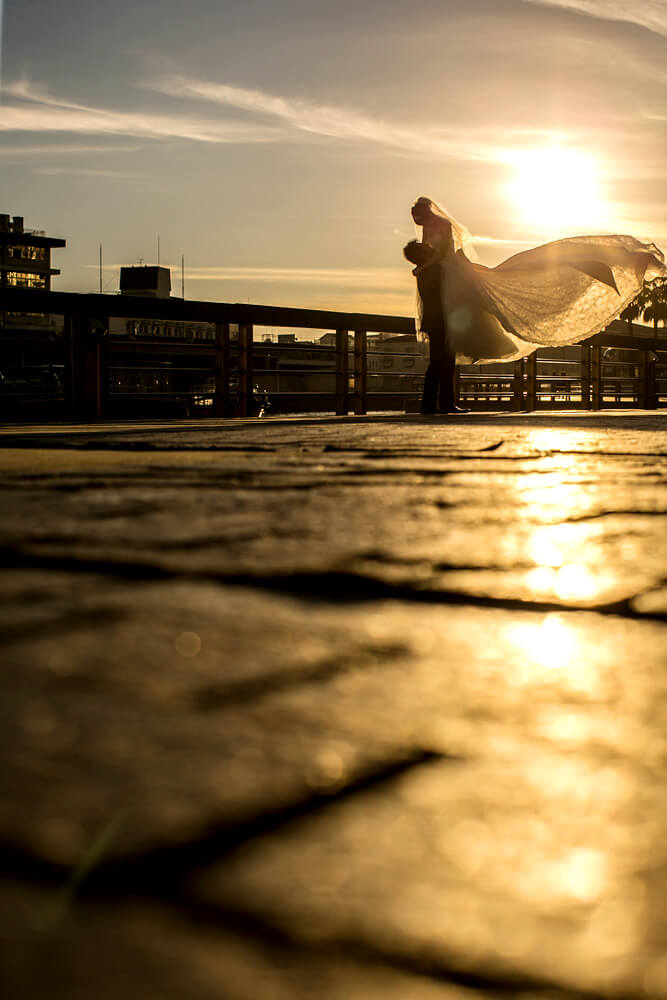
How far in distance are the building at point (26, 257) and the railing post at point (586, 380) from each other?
4359 inches

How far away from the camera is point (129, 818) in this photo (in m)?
0.49

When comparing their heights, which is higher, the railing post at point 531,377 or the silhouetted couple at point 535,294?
the silhouetted couple at point 535,294

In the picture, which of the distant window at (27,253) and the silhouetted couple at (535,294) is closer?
the silhouetted couple at (535,294)

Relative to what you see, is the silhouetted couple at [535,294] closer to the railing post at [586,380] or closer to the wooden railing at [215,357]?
the wooden railing at [215,357]

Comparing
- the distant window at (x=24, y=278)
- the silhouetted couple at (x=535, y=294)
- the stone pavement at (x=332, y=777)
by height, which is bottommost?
the stone pavement at (x=332, y=777)

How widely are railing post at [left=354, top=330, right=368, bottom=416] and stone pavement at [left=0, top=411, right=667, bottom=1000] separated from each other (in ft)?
32.1

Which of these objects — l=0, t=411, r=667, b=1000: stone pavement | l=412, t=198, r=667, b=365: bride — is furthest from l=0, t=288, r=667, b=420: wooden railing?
l=0, t=411, r=667, b=1000: stone pavement

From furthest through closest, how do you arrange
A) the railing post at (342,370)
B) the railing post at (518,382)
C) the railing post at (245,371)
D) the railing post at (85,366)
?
the railing post at (518,382) < the railing post at (342,370) < the railing post at (245,371) < the railing post at (85,366)

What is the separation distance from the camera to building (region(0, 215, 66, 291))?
120 metres

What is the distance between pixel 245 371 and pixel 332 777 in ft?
30.4

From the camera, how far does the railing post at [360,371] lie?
11.1 meters

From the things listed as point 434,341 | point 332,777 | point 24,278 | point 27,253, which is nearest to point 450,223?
point 434,341

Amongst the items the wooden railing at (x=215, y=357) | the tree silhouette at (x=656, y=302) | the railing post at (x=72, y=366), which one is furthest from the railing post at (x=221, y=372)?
the tree silhouette at (x=656, y=302)

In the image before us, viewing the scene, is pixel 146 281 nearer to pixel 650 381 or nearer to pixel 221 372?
pixel 650 381
